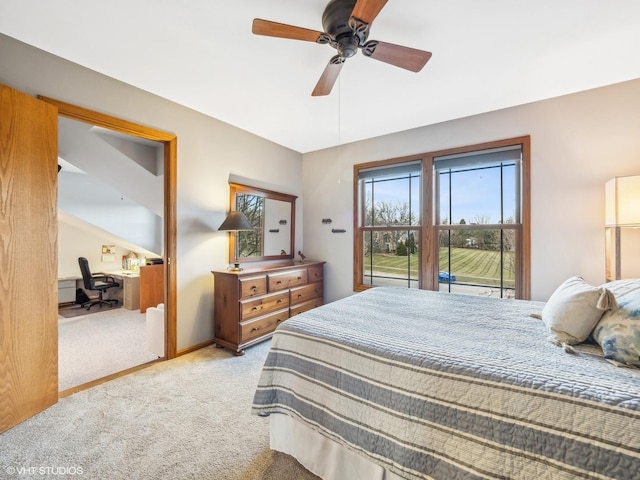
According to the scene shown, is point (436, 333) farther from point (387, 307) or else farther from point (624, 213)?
point (624, 213)

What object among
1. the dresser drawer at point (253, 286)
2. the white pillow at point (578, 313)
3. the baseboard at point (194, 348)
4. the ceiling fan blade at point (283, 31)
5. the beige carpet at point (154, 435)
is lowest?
the beige carpet at point (154, 435)

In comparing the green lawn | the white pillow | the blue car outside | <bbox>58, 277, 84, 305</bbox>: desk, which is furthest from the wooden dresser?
<bbox>58, 277, 84, 305</bbox>: desk

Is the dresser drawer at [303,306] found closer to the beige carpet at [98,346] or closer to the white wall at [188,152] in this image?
the white wall at [188,152]

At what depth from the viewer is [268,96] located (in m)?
2.68

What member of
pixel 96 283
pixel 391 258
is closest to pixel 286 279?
pixel 391 258

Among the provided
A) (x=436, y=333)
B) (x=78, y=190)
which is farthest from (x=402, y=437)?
(x=78, y=190)

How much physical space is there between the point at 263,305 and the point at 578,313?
8.82 feet

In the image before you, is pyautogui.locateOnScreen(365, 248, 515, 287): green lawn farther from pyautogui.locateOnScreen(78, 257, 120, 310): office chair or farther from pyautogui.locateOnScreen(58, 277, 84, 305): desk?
pyautogui.locateOnScreen(58, 277, 84, 305): desk

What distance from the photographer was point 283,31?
60.1 inches

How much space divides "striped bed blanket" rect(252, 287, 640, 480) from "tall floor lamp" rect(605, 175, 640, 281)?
1.39m

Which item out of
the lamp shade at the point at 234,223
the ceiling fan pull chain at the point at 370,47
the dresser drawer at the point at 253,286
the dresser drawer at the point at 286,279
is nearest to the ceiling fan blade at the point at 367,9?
the ceiling fan pull chain at the point at 370,47

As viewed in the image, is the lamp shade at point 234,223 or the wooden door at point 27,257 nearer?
the wooden door at point 27,257

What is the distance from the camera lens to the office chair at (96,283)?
185 inches

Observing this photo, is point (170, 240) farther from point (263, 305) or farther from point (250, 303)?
point (263, 305)
